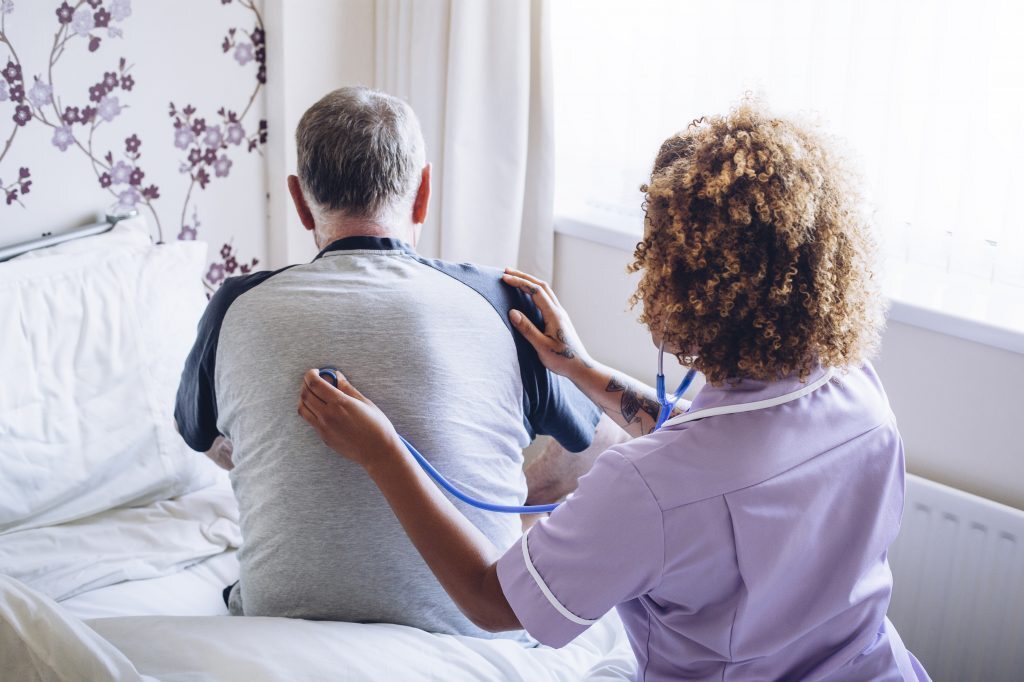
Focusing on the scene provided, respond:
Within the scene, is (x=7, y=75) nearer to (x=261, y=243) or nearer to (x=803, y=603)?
(x=261, y=243)

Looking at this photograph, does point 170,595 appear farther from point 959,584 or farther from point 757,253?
point 959,584

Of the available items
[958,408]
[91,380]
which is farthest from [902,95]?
[91,380]

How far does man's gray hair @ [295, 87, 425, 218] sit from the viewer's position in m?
1.36

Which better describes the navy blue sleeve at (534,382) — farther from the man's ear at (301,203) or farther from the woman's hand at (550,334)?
the man's ear at (301,203)

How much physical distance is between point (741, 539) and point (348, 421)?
0.47m

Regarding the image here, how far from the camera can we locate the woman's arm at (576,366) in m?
1.41

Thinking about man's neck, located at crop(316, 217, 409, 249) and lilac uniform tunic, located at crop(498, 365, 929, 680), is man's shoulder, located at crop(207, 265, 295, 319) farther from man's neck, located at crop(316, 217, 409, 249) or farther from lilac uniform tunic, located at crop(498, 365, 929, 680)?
lilac uniform tunic, located at crop(498, 365, 929, 680)

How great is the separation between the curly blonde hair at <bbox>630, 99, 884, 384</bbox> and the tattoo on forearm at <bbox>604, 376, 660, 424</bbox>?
0.36m

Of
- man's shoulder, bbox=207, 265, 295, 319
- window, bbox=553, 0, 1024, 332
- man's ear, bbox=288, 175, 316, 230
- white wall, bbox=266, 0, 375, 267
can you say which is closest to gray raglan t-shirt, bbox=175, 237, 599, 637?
man's shoulder, bbox=207, 265, 295, 319

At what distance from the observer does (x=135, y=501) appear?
1.85 m

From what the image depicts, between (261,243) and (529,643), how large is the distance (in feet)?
4.47

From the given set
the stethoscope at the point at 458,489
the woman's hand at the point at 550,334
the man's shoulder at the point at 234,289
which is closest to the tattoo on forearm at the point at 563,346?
the woman's hand at the point at 550,334

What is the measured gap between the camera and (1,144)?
6.23ft

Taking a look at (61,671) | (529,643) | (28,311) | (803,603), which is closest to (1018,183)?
(803,603)
